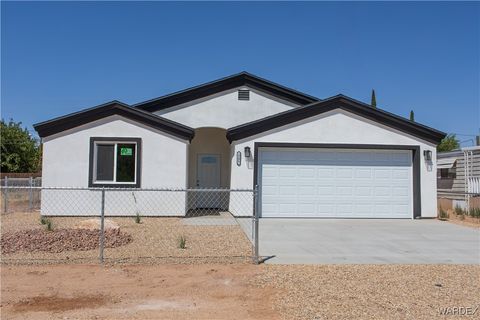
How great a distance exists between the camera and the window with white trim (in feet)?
49.0

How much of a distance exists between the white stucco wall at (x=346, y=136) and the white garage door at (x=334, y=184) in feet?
1.34

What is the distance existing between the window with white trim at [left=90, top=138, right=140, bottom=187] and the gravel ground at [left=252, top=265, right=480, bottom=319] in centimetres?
857

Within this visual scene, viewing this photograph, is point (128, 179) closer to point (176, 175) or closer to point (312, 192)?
point (176, 175)

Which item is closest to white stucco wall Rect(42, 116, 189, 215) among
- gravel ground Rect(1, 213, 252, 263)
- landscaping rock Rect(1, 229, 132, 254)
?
gravel ground Rect(1, 213, 252, 263)

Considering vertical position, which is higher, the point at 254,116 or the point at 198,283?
the point at 254,116

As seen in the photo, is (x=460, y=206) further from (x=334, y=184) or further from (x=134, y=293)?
(x=134, y=293)

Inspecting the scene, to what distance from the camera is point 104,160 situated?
1503 cm

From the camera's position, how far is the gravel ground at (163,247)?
8148 mm

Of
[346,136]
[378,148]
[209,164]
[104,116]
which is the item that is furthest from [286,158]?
[104,116]

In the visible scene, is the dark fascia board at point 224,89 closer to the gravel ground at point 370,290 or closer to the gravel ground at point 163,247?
the gravel ground at point 163,247

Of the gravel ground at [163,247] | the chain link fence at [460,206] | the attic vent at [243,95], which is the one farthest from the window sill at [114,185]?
the chain link fence at [460,206]

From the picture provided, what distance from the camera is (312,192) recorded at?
50.4 feet

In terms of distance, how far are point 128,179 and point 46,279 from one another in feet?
27.2

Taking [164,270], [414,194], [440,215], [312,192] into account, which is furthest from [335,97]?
[164,270]
